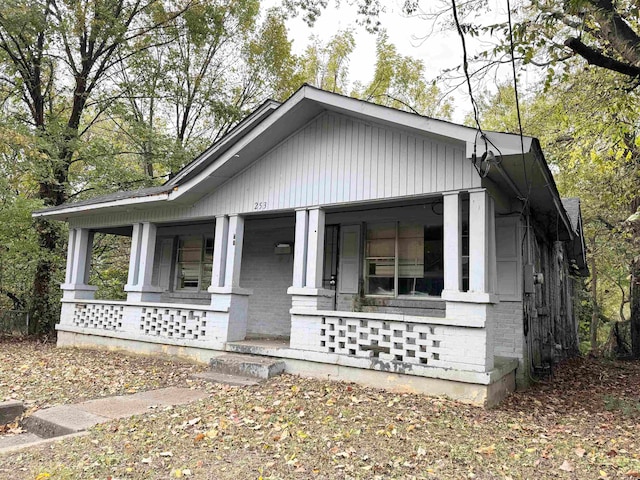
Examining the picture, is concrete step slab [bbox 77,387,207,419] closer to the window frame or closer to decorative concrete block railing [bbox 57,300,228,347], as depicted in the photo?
decorative concrete block railing [bbox 57,300,228,347]

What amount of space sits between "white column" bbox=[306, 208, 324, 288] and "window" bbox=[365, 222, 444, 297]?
1.54 m

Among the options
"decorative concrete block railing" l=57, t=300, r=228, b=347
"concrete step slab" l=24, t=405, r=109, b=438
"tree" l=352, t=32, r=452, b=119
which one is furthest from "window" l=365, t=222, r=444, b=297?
"tree" l=352, t=32, r=452, b=119

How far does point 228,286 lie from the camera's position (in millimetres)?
7578

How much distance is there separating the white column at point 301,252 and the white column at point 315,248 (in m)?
0.08

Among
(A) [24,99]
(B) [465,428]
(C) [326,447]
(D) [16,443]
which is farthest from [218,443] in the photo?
(A) [24,99]

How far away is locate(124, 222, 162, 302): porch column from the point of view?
8.87 m

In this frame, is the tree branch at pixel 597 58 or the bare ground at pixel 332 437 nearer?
the bare ground at pixel 332 437

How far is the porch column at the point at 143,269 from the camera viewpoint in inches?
349

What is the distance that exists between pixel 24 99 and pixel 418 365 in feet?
44.1

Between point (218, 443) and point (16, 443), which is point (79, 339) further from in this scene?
point (218, 443)

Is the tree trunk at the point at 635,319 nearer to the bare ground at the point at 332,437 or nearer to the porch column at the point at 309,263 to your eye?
the bare ground at the point at 332,437

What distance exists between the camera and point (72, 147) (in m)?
12.1

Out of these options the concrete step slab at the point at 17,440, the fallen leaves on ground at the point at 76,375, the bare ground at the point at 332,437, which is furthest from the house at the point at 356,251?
the concrete step slab at the point at 17,440

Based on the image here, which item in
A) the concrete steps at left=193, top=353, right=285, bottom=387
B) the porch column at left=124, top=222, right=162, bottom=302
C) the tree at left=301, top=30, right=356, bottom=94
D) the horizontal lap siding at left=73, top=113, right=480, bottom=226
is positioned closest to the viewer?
the horizontal lap siding at left=73, top=113, right=480, bottom=226
